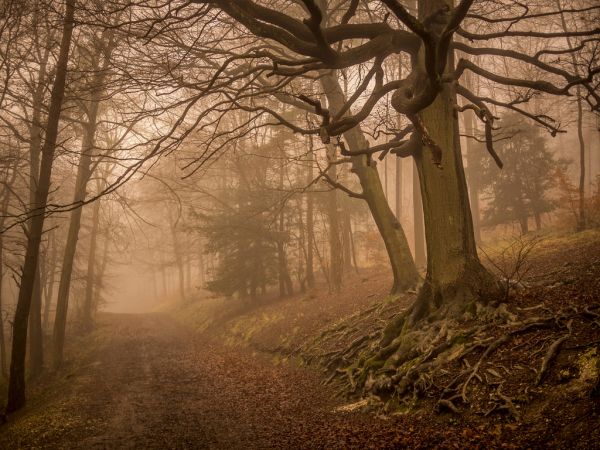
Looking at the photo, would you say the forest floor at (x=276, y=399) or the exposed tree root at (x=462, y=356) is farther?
the exposed tree root at (x=462, y=356)

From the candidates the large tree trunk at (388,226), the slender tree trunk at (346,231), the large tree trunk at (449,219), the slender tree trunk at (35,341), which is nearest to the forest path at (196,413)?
the slender tree trunk at (35,341)

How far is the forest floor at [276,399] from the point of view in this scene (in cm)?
426

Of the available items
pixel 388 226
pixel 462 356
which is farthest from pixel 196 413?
pixel 388 226

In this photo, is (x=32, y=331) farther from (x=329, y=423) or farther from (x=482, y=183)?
(x=482, y=183)

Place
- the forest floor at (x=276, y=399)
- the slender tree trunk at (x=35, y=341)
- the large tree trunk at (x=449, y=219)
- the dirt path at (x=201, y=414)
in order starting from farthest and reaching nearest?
the slender tree trunk at (x=35, y=341), the large tree trunk at (x=449, y=219), the dirt path at (x=201, y=414), the forest floor at (x=276, y=399)

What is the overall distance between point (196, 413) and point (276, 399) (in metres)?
1.59

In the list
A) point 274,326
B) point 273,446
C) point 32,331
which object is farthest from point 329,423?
point 32,331

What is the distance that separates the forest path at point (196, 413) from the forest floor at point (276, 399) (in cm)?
3

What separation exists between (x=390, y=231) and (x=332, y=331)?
3192 mm

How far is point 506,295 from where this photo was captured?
643 cm

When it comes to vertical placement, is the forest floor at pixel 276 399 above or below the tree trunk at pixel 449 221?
below

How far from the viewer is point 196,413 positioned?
7211 mm

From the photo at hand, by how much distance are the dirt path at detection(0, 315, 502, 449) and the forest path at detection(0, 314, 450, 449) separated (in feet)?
0.06

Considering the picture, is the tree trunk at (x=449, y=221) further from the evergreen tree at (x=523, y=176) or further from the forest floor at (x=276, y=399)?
the evergreen tree at (x=523, y=176)
